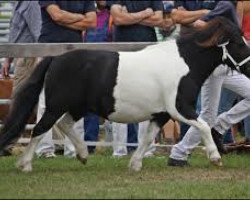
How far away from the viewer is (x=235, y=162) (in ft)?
37.4

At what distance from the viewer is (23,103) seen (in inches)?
408

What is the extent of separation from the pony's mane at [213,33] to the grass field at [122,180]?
1498 millimetres

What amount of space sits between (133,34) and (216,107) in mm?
1787

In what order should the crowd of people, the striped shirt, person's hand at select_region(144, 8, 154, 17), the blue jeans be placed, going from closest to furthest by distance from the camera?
the crowd of people → person's hand at select_region(144, 8, 154, 17) → the striped shirt → the blue jeans

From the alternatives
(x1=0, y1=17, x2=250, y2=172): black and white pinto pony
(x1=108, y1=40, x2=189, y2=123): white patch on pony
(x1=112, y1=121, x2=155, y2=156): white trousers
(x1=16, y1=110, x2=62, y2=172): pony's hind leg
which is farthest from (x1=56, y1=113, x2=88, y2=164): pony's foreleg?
(x1=112, y1=121, x2=155, y2=156): white trousers

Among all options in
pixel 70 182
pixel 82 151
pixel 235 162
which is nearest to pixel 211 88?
pixel 235 162

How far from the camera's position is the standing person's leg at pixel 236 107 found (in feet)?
37.4

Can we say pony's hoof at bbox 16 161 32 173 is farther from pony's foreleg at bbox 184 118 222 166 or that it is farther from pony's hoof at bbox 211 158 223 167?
pony's hoof at bbox 211 158 223 167

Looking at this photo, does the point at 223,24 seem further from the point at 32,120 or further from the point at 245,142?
the point at 32,120

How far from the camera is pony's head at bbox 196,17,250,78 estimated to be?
33.7 feet

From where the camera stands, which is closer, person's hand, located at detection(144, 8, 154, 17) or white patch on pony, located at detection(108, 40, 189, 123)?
white patch on pony, located at detection(108, 40, 189, 123)

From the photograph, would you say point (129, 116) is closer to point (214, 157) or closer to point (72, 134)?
point (72, 134)

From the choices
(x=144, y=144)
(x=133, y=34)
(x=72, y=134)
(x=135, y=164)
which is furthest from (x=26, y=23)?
(x=135, y=164)

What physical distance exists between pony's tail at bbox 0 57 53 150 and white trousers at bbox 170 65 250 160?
1.93 m
